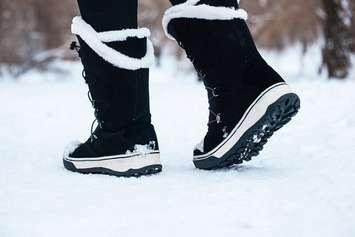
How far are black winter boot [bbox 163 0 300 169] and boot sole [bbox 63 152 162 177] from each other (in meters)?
0.10

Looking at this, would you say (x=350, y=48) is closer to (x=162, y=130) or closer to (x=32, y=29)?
(x=162, y=130)

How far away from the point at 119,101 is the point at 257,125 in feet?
0.83

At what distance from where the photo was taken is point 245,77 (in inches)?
39.2

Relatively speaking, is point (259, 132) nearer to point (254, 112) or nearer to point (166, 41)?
point (254, 112)

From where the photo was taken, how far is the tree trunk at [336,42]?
4746 mm

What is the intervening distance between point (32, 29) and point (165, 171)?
25.1 ft

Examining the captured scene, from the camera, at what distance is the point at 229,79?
3.28ft

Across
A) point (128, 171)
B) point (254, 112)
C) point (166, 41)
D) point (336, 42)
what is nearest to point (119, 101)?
point (128, 171)

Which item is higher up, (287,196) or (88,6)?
(88,6)

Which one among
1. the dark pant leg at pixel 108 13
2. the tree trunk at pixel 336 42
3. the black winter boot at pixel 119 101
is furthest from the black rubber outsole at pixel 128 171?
the tree trunk at pixel 336 42

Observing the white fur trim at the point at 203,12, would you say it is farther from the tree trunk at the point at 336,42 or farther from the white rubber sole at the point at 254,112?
the tree trunk at the point at 336,42

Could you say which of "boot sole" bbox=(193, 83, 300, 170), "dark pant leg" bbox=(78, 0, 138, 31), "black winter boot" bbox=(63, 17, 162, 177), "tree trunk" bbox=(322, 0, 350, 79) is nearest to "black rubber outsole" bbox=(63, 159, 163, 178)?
"black winter boot" bbox=(63, 17, 162, 177)

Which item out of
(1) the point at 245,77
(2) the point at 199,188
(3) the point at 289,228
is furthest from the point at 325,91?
(3) the point at 289,228

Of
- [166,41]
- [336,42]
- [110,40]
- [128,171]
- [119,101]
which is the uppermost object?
[110,40]
